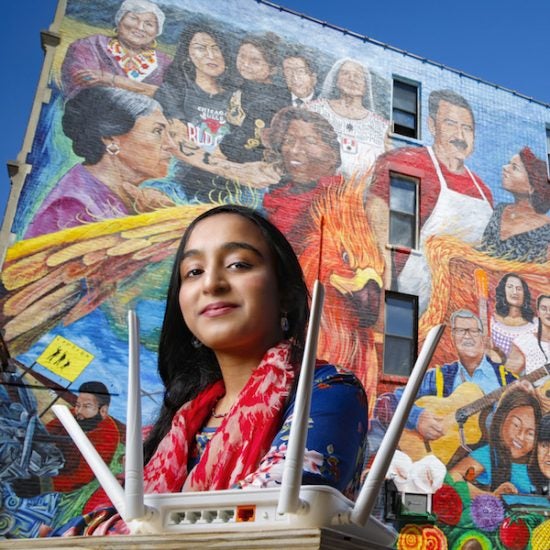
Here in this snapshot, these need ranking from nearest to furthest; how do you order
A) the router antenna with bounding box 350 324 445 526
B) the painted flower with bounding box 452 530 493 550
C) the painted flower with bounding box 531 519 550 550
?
the router antenna with bounding box 350 324 445 526, the painted flower with bounding box 452 530 493 550, the painted flower with bounding box 531 519 550 550

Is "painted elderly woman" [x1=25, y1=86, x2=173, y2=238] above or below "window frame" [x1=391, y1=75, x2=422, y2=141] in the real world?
below

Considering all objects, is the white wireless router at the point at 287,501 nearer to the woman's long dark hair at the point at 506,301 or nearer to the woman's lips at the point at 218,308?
the woman's lips at the point at 218,308

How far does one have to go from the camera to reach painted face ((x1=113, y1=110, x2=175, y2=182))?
12516 millimetres

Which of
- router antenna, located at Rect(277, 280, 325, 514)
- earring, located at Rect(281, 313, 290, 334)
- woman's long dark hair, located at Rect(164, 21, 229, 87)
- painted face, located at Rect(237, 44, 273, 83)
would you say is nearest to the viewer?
router antenna, located at Rect(277, 280, 325, 514)

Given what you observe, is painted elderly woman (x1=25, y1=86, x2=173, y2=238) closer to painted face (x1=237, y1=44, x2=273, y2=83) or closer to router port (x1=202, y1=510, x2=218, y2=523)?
painted face (x1=237, y1=44, x2=273, y2=83)

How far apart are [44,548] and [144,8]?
13.3 m

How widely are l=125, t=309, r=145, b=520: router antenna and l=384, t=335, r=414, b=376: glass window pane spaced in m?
11.3

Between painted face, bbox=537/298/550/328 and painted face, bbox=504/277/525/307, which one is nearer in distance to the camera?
painted face, bbox=504/277/525/307

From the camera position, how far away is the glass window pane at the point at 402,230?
14.5m

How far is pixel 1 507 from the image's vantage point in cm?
987

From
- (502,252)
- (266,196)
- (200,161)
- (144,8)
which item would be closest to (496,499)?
(502,252)

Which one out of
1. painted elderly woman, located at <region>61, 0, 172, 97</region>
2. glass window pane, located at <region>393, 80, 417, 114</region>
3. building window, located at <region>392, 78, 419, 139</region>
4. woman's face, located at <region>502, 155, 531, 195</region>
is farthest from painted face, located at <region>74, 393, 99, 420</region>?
woman's face, located at <region>502, 155, 531, 195</region>

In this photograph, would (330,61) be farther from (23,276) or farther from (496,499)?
(496,499)

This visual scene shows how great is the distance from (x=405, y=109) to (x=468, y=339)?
554cm
